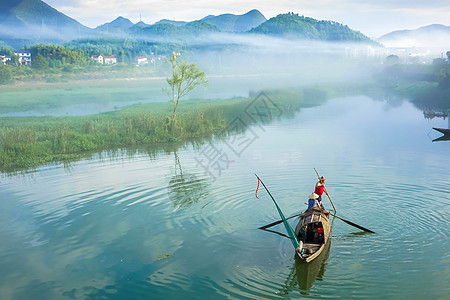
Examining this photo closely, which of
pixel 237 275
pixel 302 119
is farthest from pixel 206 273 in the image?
pixel 302 119

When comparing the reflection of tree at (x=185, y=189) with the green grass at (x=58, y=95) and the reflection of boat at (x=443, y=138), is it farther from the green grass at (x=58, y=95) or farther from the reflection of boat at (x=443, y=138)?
the green grass at (x=58, y=95)

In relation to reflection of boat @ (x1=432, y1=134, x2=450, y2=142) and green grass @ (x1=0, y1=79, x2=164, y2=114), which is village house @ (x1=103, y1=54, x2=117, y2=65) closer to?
green grass @ (x1=0, y1=79, x2=164, y2=114)

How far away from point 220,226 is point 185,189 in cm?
495

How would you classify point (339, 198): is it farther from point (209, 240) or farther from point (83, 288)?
point (83, 288)

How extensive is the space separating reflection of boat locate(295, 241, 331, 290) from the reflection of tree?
654 cm

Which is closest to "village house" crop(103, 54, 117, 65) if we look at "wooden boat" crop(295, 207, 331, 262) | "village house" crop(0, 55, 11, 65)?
"village house" crop(0, 55, 11, 65)

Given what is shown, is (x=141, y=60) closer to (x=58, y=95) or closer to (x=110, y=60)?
(x=110, y=60)

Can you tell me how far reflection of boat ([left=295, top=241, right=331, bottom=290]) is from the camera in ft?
35.7

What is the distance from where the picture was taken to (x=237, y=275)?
446 inches

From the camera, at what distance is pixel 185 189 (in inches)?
754

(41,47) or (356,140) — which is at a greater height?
(41,47)

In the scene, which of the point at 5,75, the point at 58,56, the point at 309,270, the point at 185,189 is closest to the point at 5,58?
the point at 58,56

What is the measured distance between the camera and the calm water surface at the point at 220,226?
1095cm

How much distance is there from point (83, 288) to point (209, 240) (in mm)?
4067
